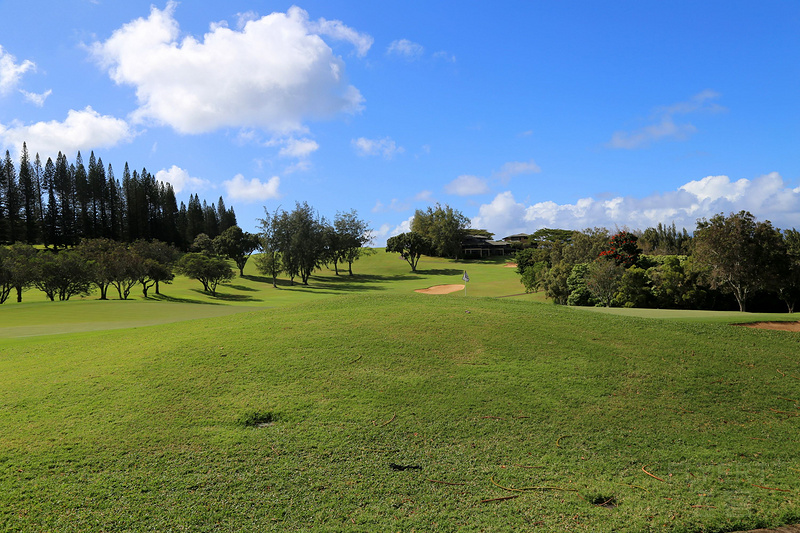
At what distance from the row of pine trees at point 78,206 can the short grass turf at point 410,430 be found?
87.1 m

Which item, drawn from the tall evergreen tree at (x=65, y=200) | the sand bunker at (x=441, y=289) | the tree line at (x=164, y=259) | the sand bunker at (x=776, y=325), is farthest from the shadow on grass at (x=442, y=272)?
the tall evergreen tree at (x=65, y=200)

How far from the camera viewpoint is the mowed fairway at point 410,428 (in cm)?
460

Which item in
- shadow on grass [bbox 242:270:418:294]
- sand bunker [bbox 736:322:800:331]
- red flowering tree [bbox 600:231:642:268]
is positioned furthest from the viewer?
shadow on grass [bbox 242:270:418:294]

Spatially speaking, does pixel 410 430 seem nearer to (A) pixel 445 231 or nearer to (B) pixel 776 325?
(B) pixel 776 325

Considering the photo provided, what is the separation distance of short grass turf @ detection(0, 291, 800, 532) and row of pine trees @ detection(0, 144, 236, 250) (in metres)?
87.1

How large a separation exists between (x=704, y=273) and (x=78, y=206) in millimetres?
98522

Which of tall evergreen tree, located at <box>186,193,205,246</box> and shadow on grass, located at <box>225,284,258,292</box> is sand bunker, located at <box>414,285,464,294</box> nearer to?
shadow on grass, located at <box>225,284,258,292</box>

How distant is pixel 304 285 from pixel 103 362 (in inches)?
2040

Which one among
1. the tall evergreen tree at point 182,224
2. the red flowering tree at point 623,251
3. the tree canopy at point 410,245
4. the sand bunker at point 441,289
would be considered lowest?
the sand bunker at point 441,289

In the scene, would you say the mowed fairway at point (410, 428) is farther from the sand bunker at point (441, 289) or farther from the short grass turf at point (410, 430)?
the sand bunker at point (441, 289)

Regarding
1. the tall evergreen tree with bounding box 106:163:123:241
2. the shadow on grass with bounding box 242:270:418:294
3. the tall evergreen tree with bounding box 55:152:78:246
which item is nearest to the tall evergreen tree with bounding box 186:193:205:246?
the tall evergreen tree with bounding box 106:163:123:241

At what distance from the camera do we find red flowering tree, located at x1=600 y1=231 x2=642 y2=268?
3141 cm

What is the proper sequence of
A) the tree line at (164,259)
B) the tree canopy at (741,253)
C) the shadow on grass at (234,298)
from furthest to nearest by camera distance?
the shadow on grass at (234,298) < the tree line at (164,259) < the tree canopy at (741,253)

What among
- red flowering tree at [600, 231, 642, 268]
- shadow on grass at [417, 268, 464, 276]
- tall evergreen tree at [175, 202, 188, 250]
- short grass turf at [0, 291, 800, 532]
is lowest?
short grass turf at [0, 291, 800, 532]
